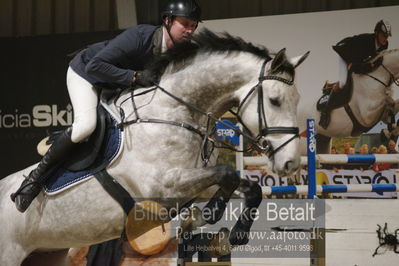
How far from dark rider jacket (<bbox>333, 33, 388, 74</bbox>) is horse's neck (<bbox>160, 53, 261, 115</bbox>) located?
11.5ft

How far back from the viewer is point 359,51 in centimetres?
597

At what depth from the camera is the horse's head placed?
98.0 inches

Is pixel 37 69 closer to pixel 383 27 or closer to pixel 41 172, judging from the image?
pixel 383 27

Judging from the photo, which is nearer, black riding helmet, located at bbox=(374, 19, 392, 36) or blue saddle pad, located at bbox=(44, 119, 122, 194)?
blue saddle pad, located at bbox=(44, 119, 122, 194)

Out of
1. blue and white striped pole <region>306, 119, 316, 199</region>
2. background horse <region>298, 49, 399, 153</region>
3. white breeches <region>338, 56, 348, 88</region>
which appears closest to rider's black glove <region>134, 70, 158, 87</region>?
blue and white striped pole <region>306, 119, 316, 199</region>

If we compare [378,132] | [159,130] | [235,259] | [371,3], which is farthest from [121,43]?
[371,3]

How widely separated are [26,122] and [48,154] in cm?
398

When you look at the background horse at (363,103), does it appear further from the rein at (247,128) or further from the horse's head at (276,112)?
the horse's head at (276,112)

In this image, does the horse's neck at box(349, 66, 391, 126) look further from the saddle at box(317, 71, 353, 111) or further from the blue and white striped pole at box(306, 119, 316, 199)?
the blue and white striped pole at box(306, 119, 316, 199)

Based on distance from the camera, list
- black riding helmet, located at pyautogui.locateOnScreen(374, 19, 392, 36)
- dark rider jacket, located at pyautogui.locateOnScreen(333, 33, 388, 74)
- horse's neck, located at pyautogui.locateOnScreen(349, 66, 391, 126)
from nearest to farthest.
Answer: black riding helmet, located at pyautogui.locateOnScreen(374, 19, 392, 36), dark rider jacket, located at pyautogui.locateOnScreen(333, 33, 388, 74), horse's neck, located at pyautogui.locateOnScreen(349, 66, 391, 126)

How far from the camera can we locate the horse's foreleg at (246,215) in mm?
2639

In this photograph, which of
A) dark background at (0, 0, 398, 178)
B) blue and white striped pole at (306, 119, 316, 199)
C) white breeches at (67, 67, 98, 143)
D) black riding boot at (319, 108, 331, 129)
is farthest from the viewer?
dark background at (0, 0, 398, 178)

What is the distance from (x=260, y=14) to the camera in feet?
21.6

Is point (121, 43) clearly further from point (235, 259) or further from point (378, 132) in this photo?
point (378, 132)
